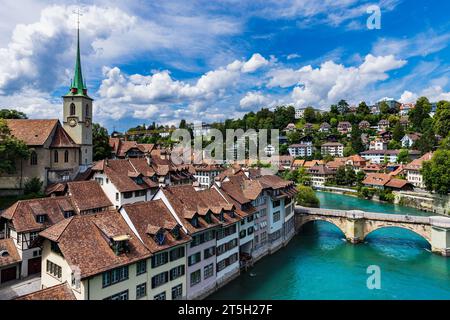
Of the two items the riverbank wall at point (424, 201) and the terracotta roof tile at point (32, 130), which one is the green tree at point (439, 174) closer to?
the riverbank wall at point (424, 201)

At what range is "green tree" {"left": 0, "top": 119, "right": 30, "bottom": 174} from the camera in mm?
35737

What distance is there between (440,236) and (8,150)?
53704 millimetres

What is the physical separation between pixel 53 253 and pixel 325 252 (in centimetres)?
3302

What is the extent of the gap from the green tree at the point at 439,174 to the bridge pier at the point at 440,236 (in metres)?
28.8

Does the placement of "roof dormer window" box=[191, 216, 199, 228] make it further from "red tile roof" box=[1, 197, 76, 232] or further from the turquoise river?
"red tile roof" box=[1, 197, 76, 232]

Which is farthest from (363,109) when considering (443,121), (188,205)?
(188,205)

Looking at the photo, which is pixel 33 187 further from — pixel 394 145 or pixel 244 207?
pixel 394 145

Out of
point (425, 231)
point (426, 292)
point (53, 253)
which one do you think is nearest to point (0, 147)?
point (53, 253)

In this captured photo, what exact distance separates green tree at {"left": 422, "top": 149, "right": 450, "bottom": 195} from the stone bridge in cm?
2801

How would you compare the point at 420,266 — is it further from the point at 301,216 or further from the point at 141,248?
the point at 141,248

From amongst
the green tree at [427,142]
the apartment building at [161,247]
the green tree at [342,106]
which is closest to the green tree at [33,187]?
the apartment building at [161,247]

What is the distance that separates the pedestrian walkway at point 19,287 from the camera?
931 inches

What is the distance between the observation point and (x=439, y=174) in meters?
67.6

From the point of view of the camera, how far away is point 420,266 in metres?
38.2
